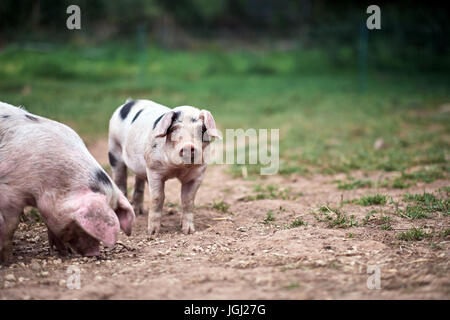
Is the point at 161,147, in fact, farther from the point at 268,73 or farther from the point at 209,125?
the point at 268,73

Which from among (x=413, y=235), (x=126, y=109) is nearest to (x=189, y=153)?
(x=126, y=109)

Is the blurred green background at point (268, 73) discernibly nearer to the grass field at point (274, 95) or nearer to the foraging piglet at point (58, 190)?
the grass field at point (274, 95)

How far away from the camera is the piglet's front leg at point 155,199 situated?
4.88 metres

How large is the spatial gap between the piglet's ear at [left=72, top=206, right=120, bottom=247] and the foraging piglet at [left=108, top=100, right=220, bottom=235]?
1.01 metres

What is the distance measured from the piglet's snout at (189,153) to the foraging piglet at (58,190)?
2.12 ft

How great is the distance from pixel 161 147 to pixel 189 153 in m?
0.40

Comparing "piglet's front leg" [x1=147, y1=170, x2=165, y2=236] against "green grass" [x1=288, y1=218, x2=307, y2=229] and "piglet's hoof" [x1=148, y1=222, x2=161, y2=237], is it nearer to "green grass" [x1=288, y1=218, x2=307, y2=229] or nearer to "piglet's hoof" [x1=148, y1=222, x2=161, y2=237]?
"piglet's hoof" [x1=148, y1=222, x2=161, y2=237]

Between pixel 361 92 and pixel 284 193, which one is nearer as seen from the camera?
pixel 284 193

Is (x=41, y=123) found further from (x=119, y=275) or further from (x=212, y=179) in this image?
(x=212, y=179)

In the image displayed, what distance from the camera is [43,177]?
3.89 meters

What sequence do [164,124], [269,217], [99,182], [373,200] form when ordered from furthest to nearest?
[373,200] < [269,217] < [164,124] < [99,182]

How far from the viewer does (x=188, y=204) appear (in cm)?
504

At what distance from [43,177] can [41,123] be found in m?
0.59
